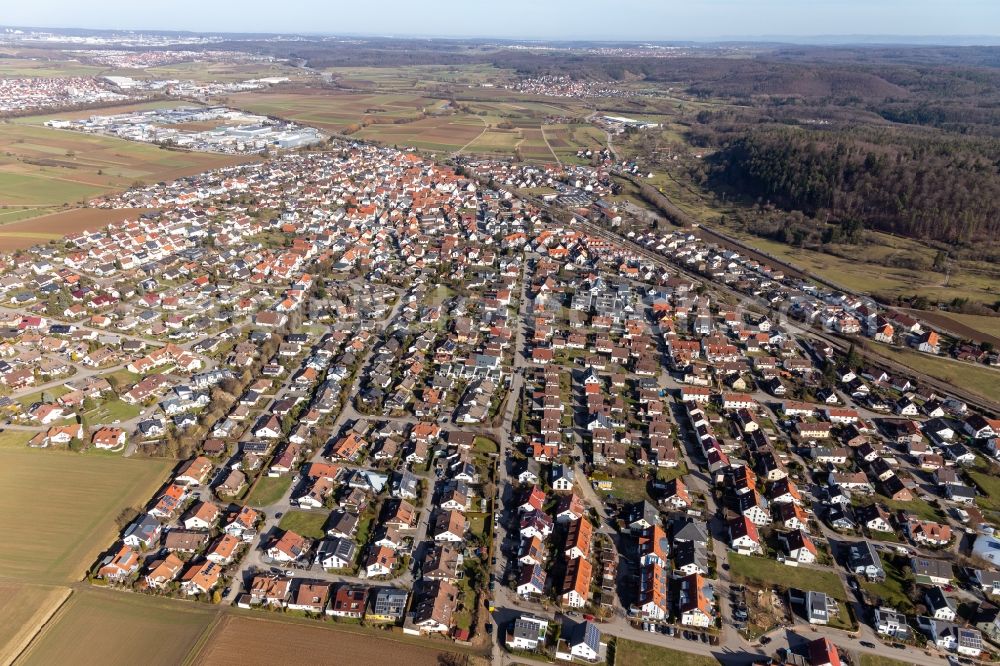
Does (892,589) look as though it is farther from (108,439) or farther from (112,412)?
(112,412)

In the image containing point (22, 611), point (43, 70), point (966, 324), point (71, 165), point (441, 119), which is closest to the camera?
point (22, 611)

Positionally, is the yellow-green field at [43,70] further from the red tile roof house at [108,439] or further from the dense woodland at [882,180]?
the red tile roof house at [108,439]

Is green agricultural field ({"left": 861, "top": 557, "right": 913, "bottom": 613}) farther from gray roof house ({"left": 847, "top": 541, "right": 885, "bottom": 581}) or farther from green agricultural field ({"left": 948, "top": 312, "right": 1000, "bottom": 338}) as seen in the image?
green agricultural field ({"left": 948, "top": 312, "right": 1000, "bottom": 338})

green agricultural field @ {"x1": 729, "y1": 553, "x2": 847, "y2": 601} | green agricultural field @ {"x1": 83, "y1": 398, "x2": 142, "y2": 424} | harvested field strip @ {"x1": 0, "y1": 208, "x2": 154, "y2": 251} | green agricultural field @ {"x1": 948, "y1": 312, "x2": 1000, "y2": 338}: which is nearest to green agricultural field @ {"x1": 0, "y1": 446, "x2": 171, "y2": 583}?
green agricultural field @ {"x1": 83, "y1": 398, "x2": 142, "y2": 424}

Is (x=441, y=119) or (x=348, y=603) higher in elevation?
(x=441, y=119)

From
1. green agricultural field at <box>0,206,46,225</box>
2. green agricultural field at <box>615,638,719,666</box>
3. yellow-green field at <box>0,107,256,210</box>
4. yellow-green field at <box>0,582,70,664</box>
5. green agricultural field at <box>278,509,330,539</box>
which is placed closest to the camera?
green agricultural field at <box>615,638,719,666</box>

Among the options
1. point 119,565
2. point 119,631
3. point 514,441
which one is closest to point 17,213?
point 119,565

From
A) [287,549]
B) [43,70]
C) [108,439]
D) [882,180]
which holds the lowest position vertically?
[287,549]
